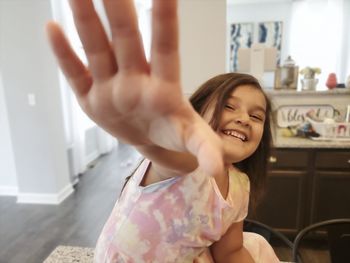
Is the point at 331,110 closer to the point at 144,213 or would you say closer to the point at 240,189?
the point at 240,189

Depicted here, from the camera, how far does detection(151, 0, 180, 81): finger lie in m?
0.24

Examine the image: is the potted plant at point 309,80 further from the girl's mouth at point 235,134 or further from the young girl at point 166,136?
the girl's mouth at point 235,134

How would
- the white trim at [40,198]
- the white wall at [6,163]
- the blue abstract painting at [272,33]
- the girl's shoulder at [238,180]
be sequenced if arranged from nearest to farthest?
the girl's shoulder at [238,180]
the white trim at [40,198]
the white wall at [6,163]
the blue abstract painting at [272,33]

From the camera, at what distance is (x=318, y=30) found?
613 cm

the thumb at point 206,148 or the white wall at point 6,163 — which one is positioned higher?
the thumb at point 206,148

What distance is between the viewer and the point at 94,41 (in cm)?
27

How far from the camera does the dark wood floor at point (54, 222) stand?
226cm

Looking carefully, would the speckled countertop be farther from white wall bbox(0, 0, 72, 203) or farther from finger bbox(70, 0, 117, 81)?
white wall bbox(0, 0, 72, 203)

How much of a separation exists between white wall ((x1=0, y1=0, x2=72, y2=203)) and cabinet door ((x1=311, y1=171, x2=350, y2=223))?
234 cm

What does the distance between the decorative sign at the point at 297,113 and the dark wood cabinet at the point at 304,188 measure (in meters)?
0.45

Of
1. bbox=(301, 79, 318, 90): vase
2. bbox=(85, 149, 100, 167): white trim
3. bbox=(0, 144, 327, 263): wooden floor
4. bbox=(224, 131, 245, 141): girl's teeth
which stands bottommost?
bbox=(0, 144, 327, 263): wooden floor

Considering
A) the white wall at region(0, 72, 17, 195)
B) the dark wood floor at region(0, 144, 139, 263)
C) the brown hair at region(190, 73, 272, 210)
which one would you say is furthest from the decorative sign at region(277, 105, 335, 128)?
the white wall at region(0, 72, 17, 195)

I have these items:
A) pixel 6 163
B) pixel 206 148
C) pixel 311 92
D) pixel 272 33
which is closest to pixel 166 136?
pixel 206 148

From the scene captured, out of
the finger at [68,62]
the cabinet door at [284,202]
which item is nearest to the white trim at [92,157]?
the cabinet door at [284,202]
